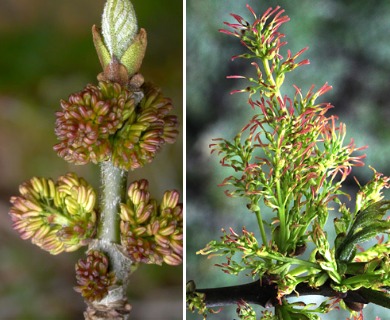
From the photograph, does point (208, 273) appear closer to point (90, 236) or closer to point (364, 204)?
point (364, 204)

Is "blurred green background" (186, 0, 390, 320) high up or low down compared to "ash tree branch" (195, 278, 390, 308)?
up

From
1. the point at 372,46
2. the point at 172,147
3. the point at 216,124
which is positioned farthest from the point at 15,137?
the point at 372,46

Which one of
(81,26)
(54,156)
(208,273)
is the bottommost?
(208,273)

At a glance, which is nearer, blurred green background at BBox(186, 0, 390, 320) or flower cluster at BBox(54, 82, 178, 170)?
flower cluster at BBox(54, 82, 178, 170)

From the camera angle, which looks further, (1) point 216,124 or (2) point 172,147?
(1) point 216,124

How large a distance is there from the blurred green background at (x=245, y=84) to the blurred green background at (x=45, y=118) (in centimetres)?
→ 22

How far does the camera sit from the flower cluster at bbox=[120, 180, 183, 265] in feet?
1.37

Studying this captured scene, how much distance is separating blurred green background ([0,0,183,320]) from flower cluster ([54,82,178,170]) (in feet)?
0.43

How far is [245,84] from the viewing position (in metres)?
0.78

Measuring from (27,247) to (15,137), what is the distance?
10cm

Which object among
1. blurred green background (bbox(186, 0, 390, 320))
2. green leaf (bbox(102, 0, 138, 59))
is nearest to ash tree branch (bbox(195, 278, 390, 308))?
blurred green background (bbox(186, 0, 390, 320))

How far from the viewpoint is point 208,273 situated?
788 mm

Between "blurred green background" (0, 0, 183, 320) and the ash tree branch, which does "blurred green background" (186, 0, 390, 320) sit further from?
"blurred green background" (0, 0, 183, 320)

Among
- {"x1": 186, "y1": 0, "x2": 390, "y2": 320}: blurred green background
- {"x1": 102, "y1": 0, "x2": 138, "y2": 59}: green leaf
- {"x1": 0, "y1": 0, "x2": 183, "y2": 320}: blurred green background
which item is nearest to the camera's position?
{"x1": 102, "y1": 0, "x2": 138, "y2": 59}: green leaf
